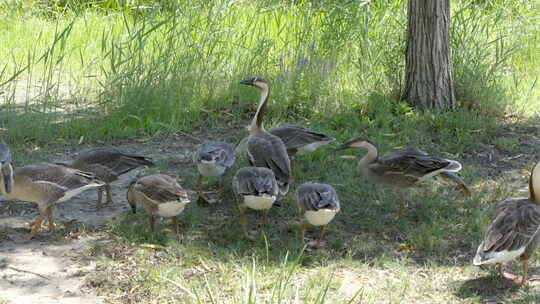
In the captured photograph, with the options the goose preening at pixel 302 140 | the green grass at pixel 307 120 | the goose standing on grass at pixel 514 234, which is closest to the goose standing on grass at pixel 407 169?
the green grass at pixel 307 120

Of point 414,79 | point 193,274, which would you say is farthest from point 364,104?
point 193,274

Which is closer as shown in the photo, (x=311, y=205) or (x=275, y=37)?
(x=311, y=205)

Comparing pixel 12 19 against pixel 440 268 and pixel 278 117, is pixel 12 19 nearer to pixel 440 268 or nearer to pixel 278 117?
pixel 278 117

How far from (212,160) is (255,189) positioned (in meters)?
0.93

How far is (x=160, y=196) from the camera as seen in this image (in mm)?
6254

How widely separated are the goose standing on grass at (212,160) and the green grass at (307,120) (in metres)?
0.36

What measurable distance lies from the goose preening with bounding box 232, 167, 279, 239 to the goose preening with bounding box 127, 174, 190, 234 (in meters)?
0.56

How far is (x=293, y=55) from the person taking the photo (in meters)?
10.5

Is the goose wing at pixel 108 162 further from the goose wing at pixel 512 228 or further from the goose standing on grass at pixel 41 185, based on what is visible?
the goose wing at pixel 512 228

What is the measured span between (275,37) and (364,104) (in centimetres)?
214

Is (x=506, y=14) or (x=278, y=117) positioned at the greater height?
(x=506, y=14)

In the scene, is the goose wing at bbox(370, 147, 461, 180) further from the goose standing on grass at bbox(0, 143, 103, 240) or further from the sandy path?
the goose standing on grass at bbox(0, 143, 103, 240)

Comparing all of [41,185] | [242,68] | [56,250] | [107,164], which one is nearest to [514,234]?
[56,250]

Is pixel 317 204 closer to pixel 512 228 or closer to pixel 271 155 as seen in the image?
pixel 271 155
